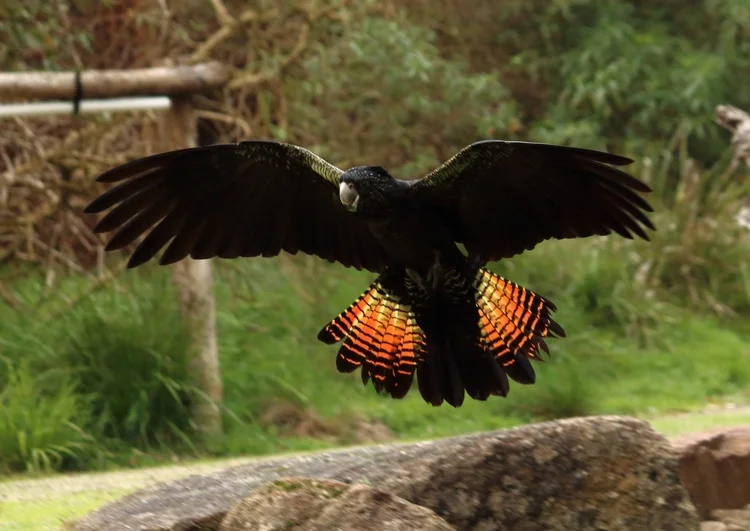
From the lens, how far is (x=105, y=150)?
8102mm

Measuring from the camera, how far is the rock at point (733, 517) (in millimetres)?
4066

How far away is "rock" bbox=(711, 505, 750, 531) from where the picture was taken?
4.07 meters

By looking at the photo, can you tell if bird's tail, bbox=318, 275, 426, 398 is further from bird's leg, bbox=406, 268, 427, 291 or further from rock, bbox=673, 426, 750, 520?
rock, bbox=673, 426, 750, 520

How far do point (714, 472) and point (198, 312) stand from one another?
3.55 meters

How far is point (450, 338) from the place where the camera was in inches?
164

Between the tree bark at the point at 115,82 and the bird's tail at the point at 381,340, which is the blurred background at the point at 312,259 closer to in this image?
the tree bark at the point at 115,82

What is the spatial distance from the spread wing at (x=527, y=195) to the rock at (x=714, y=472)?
1.00 m

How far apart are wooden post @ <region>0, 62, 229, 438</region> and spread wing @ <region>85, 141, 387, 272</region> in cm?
229

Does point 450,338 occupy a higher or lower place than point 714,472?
higher

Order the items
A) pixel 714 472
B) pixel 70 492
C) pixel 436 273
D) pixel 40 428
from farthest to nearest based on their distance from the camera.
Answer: pixel 40 428
pixel 70 492
pixel 714 472
pixel 436 273

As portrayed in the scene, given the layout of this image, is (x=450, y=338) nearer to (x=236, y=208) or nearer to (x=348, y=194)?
(x=348, y=194)

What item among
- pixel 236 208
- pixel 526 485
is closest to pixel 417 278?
pixel 236 208

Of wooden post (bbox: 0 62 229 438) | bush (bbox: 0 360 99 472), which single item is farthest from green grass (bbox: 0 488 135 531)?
wooden post (bbox: 0 62 229 438)

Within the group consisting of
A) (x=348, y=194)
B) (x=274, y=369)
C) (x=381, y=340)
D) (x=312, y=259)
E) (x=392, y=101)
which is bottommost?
(x=274, y=369)
